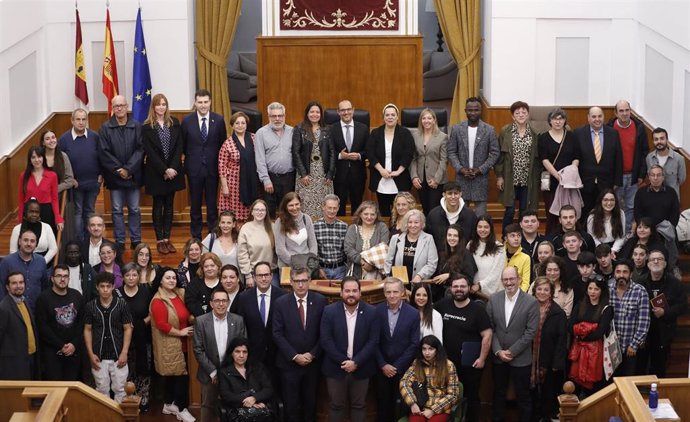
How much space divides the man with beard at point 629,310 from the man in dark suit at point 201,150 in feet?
12.8

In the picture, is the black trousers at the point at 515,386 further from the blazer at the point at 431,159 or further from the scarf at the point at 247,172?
the scarf at the point at 247,172

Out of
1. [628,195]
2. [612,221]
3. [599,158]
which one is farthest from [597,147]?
[612,221]

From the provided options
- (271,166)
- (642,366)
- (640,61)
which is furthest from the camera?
(640,61)

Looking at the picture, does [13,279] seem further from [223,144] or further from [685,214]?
[685,214]

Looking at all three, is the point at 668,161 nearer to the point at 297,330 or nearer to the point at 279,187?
the point at 279,187

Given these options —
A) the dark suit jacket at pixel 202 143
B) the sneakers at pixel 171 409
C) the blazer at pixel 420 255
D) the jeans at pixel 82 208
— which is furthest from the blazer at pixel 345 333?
the jeans at pixel 82 208

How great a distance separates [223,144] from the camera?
1309 centimetres

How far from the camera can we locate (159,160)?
13039 mm

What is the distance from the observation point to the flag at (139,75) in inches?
597

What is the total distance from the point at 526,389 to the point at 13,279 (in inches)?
164

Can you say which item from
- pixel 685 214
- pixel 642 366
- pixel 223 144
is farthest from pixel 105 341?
pixel 685 214

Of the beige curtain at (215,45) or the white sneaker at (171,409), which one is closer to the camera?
the white sneaker at (171,409)

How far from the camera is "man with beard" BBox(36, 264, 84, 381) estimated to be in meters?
11.2

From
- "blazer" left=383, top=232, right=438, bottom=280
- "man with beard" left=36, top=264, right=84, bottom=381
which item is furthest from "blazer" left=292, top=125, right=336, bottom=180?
"man with beard" left=36, top=264, right=84, bottom=381
